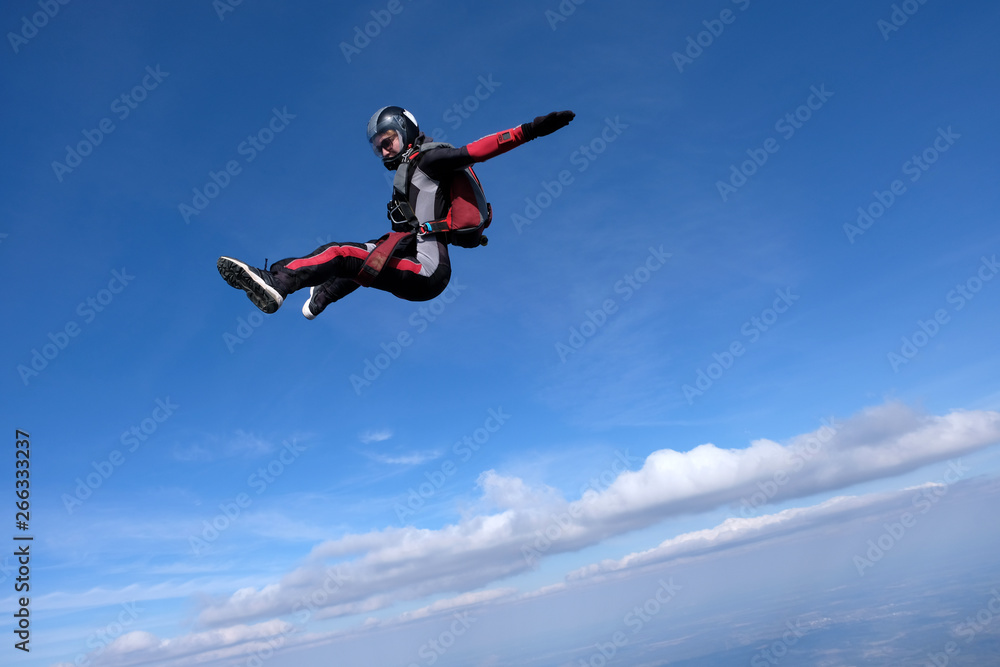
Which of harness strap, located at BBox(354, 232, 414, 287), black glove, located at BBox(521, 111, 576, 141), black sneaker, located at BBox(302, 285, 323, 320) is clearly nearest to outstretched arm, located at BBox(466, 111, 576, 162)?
black glove, located at BBox(521, 111, 576, 141)

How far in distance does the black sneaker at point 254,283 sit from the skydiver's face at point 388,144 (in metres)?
1.57

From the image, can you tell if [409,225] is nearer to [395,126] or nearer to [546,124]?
[395,126]

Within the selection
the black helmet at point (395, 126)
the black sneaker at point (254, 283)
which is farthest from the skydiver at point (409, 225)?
the black sneaker at point (254, 283)

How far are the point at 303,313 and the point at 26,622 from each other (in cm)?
1174

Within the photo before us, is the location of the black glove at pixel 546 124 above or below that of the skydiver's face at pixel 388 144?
below

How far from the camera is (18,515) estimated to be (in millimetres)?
10727

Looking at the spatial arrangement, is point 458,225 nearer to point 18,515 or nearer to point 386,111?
point 386,111

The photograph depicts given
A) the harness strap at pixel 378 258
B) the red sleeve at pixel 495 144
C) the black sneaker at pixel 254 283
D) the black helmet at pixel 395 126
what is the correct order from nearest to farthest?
the black sneaker at pixel 254 283 < the red sleeve at pixel 495 144 < the harness strap at pixel 378 258 < the black helmet at pixel 395 126

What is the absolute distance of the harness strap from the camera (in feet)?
14.2

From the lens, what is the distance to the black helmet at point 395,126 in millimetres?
4637

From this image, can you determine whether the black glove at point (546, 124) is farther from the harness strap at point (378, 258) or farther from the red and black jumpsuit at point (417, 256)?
the harness strap at point (378, 258)

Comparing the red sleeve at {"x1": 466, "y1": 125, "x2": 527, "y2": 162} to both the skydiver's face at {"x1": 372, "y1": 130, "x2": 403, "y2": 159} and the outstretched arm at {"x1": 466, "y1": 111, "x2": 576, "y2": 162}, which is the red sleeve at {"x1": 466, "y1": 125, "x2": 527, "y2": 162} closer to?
the outstretched arm at {"x1": 466, "y1": 111, "x2": 576, "y2": 162}

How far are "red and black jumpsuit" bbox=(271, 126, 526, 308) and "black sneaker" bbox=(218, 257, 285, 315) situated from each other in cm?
11

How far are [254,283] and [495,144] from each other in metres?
1.98
